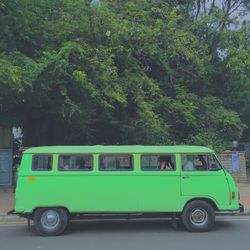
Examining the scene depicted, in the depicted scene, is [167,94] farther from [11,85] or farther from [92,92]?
[11,85]

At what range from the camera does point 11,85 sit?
1545cm

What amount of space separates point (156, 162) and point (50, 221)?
9.27 ft

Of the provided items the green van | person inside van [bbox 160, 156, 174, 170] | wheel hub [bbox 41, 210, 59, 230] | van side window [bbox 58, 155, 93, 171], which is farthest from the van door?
wheel hub [bbox 41, 210, 59, 230]

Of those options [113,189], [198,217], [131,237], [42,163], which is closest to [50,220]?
[42,163]

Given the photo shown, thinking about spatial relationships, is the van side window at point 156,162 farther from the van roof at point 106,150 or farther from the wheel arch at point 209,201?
the wheel arch at point 209,201

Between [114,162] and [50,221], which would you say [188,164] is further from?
[50,221]

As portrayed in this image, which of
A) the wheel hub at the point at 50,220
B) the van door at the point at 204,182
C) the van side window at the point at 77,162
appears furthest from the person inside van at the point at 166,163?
the wheel hub at the point at 50,220

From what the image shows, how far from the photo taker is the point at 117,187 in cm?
1138

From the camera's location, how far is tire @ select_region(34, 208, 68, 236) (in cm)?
1120

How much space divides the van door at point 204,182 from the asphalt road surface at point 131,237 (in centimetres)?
83

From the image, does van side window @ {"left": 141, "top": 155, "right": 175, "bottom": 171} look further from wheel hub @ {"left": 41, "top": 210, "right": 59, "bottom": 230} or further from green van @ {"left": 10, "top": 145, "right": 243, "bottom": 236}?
wheel hub @ {"left": 41, "top": 210, "right": 59, "bottom": 230}

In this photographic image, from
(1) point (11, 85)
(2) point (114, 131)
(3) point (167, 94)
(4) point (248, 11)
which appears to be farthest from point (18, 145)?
(4) point (248, 11)

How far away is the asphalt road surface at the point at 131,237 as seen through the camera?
9.59 m

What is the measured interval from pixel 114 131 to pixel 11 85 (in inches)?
285
